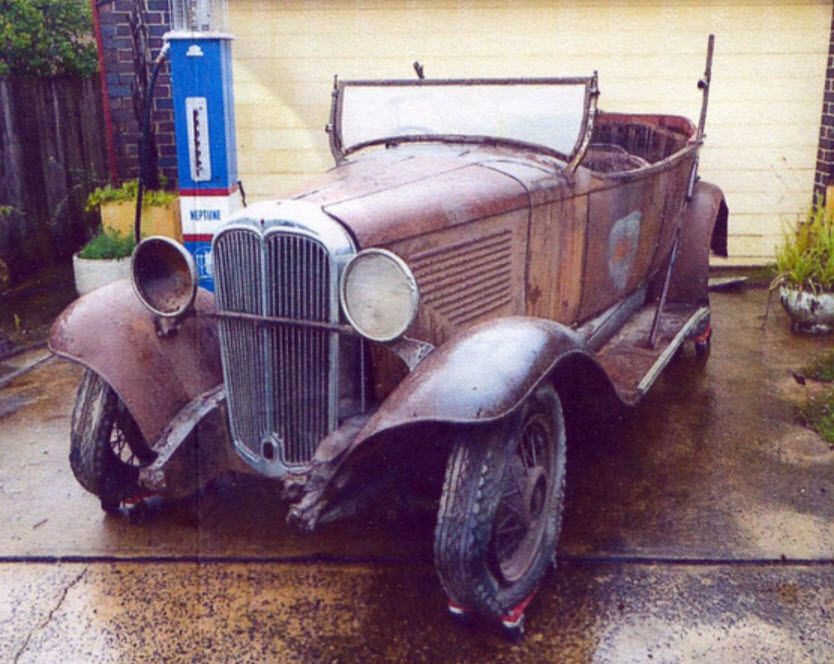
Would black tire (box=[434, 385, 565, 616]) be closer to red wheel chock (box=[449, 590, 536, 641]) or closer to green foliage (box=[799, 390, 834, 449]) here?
red wheel chock (box=[449, 590, 536, 641])

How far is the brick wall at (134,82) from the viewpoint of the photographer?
6824 millimetres

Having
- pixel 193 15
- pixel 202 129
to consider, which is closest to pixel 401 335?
pixel 202 129

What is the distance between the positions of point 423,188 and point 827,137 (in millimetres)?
4946

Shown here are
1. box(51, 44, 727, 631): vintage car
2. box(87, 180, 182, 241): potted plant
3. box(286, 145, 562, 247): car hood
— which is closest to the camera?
box(51, 44, 727, 631): vintage car

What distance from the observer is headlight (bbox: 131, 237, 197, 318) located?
10.6 ft

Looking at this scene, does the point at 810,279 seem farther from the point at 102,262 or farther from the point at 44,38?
the point at 44,38

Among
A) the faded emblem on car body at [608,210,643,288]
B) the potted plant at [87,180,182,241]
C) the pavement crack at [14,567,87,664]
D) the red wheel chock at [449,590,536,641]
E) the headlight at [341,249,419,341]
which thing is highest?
the headlight at [341,249,419,341]

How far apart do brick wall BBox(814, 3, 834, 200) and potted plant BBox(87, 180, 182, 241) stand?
5.04 metres

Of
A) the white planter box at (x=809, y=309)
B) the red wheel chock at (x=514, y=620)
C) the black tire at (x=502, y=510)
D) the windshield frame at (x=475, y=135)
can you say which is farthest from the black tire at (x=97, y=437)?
the white planter box at (x=809, y=309)

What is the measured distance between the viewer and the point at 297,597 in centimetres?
301

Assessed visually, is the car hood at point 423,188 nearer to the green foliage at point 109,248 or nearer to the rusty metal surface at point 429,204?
the rusty metal surface at point 429,204

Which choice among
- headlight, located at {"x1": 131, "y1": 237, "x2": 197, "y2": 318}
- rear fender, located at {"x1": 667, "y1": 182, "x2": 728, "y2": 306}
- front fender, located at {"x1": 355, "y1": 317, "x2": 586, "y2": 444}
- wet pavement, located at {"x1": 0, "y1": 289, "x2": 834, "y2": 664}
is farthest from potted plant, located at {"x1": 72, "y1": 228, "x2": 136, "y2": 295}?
front fender, located at {"x1": 355, "y1": 317, "x2": 586, "y2": 444}

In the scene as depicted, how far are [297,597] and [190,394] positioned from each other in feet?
3.00

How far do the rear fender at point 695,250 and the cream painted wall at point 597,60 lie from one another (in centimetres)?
209
